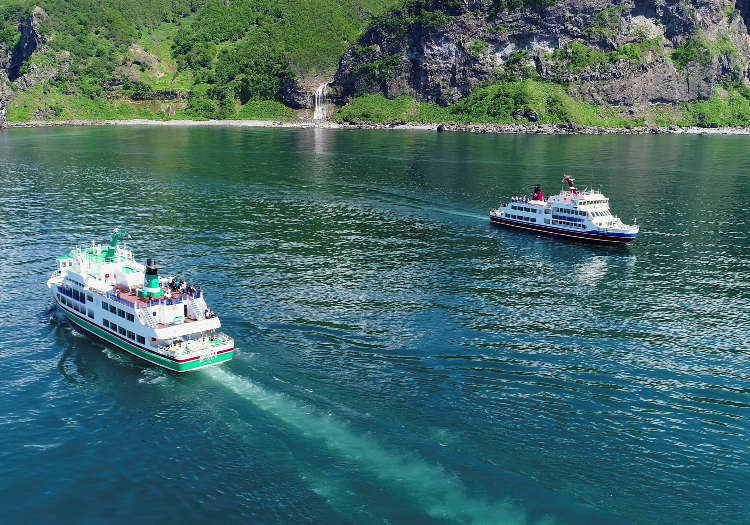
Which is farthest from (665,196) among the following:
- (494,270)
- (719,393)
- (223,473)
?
(223,473)

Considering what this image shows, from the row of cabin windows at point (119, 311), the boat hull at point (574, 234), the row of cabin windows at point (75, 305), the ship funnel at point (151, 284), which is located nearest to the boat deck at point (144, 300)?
the ship funnel at point (151, 284)

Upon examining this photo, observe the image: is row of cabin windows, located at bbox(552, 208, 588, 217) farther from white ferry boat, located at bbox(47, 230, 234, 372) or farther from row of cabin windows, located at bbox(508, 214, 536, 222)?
white ferry boat, located at bbox(47, 230, 234, 372)

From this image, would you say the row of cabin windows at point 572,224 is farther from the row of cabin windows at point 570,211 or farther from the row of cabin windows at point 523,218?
the row of cabin windows at point 523,218

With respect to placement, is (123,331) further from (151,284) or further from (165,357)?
(165,357)

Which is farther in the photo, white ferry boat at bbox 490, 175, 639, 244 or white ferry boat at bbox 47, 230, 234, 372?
white ferry boat at bbox 490, 175, 639, 244

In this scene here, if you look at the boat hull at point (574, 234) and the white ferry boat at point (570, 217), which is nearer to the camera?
the boat hull at point (574, 234)

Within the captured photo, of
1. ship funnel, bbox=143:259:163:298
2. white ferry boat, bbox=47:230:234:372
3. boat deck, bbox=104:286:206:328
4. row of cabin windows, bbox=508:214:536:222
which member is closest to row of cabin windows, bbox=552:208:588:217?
row of cabin windows, bbox=508:214:536:222

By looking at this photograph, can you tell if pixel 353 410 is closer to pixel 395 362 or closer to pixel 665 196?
pixel 395 362
